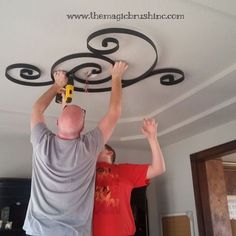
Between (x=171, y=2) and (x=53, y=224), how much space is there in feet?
3.23

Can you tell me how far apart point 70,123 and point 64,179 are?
0.23 m

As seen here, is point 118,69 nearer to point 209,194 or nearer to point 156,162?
point 156,162

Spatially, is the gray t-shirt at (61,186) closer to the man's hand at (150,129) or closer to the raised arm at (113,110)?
the raised arm at (113,110)

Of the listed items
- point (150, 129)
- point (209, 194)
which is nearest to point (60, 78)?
point (150, 129)

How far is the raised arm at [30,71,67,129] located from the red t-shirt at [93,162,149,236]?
0.38 meters

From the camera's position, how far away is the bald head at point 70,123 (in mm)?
1281

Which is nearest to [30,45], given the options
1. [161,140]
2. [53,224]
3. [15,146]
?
[53,224]

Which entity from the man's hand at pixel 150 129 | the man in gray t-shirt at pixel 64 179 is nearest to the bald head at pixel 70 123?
the man in gray t-shirt at pixel 64 179

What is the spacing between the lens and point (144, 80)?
184 centimetres

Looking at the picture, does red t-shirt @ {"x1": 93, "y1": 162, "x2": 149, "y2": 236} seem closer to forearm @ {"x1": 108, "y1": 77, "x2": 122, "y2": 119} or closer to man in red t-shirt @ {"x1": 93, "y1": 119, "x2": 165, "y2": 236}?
man in red t-shirt @ {"x1": 93, "y1": 119, "x2": 165, "y2": 236}

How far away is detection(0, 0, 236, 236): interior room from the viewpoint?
1.28 m

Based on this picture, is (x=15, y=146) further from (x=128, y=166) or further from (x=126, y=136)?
(x=128, y=166)

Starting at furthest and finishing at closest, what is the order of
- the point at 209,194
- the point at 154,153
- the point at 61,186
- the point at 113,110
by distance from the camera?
the point at 209,194 → the point at 154,153 → the point at 113,110 → the point at 61,186

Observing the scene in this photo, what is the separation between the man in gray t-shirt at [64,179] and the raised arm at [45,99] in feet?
0.14
